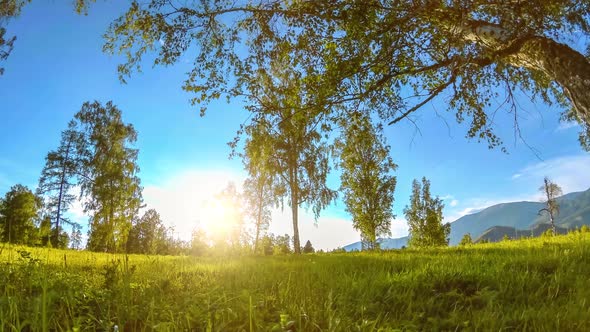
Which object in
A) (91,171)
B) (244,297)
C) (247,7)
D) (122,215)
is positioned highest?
(91,171)

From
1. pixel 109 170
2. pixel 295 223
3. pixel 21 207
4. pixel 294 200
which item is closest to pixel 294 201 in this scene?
pixel 294 200

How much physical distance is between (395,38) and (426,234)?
172 feet

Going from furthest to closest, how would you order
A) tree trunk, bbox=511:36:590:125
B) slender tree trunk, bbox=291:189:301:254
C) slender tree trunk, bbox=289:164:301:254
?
slender tree trunk, bbox=289:164:301:254, slender tree trunk, bbox=291:189:301:254, tree trunk, bbox=511:36:590:125

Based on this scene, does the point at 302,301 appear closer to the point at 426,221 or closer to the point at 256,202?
the point at 256,202

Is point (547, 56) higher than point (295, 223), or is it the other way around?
point (547, 56)

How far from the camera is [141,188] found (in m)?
38.0

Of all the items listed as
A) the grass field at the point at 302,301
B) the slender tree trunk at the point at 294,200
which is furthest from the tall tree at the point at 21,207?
the grass field at the point at 302,301

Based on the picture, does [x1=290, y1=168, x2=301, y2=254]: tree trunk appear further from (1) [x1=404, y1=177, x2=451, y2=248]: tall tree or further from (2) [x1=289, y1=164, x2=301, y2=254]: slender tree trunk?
(1) [x1=404, y1=177, x2=451, y2=248]: tall tree

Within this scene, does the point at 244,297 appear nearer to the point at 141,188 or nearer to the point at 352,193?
the point at 352,193

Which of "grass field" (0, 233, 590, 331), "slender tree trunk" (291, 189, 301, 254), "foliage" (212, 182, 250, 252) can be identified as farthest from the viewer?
"foliage" (212, 182, 250, 252)

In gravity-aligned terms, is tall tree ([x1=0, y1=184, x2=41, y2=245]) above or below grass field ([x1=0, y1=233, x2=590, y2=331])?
above

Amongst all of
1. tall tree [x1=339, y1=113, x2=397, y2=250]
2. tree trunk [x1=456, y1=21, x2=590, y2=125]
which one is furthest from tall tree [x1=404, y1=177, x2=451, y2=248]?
tree trunk [x1=456, y1=21, x2=590, y2=125]

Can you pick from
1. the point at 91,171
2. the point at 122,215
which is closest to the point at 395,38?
the point at 122,215

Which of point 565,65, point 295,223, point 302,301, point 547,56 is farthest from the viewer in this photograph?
point 295,223
